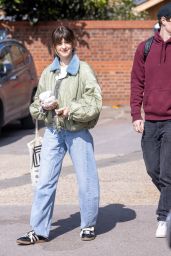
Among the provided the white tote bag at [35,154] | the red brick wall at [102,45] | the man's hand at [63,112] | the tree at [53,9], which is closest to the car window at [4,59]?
the tree at [53,9]

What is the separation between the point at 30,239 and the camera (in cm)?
622

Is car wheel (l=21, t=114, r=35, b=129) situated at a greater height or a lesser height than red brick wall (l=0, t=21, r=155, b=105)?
lesser

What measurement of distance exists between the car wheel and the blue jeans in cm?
771

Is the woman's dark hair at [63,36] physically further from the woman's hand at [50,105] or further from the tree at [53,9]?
the tree at [53,9]

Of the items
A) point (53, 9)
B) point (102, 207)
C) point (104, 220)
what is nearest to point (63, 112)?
point (104, 220)

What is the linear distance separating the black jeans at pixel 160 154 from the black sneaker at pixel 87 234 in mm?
613

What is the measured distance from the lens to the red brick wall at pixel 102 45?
667 inches

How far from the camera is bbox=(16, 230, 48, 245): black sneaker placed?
20.4ft

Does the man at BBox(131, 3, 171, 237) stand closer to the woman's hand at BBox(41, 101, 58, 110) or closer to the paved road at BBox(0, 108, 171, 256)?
the paved road at BBox(0, 108, 171, 256)

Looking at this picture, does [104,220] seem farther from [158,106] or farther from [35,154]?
[158,106]

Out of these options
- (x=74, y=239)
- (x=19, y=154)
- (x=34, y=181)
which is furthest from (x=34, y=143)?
(x=19, y=154)

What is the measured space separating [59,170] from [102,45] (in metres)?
11.1

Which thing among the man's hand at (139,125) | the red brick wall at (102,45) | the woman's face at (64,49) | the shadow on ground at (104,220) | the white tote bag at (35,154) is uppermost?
the woman's face at (64,49)

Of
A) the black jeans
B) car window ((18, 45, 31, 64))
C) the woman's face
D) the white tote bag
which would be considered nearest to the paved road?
the black jeans
